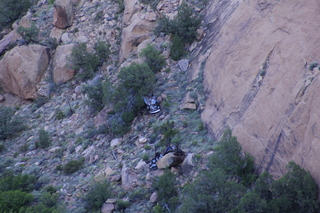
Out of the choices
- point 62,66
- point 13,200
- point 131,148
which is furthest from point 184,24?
point 13,200

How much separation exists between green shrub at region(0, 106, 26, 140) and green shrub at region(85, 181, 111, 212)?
9977mm

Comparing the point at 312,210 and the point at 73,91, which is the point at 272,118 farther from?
the point at 73,91

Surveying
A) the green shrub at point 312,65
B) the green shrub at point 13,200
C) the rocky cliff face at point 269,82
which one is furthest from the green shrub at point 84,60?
the green shrub at point 312,65

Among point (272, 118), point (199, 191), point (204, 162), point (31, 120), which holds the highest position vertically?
point (272, 118)

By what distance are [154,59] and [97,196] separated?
8.28 metres

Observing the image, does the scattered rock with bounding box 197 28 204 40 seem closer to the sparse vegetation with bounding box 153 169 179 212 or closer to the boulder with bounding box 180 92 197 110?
the boulder with bounding box 180 92 197 110

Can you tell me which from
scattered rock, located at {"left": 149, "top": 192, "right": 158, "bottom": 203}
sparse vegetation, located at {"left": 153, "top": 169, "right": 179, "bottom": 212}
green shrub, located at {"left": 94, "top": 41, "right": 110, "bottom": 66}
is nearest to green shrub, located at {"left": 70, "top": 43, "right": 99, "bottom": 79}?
green shrub, located at {"left": 94, "top": 41, "right": 110, "bottom": 66}

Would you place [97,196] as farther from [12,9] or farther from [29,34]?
[12,9]

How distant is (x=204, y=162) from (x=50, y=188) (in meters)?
6.06

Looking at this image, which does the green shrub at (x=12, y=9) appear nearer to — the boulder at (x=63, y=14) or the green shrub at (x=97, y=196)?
the boulder at (x=63, y=14)

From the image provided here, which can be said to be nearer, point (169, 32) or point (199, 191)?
point (199, 191)

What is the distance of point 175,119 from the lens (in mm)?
12859

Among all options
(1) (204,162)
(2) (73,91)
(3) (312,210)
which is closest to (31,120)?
(2) (73,91)

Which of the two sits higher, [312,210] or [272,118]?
[272,118]
